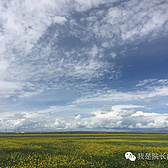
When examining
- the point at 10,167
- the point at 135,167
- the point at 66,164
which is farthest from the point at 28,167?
the point at 135,167

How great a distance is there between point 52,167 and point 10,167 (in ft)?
15.8

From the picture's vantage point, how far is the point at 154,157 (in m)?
19.5

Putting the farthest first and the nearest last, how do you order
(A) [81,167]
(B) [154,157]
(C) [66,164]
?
1. (B) [154,157]
2. (C) [66,164]
3. (A) [81,167]

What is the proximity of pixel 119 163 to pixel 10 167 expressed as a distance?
12575 millimetres

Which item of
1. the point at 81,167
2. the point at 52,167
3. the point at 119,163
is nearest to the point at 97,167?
the point at 81,167

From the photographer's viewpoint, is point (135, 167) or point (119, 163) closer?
point (135, 167)

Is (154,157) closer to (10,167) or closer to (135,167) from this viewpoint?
(135,167)

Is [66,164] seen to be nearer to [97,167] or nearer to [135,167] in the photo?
[97,167]

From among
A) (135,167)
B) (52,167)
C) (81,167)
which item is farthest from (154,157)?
(52,167)

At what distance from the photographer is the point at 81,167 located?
15477 mm

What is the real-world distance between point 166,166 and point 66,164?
36.5 feet

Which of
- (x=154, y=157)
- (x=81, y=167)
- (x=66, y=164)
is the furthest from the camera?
(x=154, y=157)

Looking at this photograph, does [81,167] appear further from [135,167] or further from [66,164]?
[135,167]

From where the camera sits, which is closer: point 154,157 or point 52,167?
point 52,167
